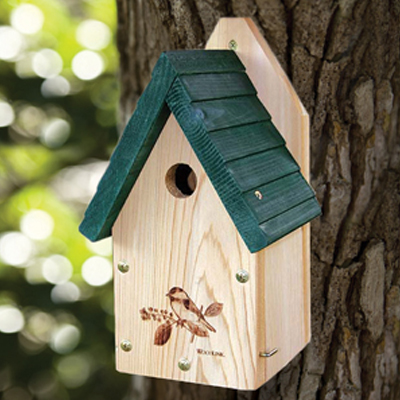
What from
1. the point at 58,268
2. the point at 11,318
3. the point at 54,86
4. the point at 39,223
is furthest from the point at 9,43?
the point at 11,318

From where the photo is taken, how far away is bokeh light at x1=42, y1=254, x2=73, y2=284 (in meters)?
3.70

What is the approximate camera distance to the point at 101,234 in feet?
4.78

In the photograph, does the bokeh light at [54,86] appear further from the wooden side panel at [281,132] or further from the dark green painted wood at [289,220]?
the dark green painted wood at [289,220]

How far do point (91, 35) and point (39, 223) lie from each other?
0.93m

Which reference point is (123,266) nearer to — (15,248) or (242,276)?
(242,276)

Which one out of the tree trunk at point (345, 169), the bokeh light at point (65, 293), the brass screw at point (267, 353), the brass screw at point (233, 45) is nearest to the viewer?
the brass screw at point (267, 353)

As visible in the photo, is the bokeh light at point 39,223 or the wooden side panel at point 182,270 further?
the bokeh light at point 39,223

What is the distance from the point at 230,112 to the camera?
1390 mm

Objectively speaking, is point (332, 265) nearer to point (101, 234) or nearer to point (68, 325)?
point (101, 234)

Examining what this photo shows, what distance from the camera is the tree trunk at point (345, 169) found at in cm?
168

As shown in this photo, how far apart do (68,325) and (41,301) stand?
20 centimetres

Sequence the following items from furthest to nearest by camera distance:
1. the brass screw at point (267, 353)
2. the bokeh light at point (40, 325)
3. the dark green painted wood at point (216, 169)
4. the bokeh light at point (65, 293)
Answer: the bokeh light at point (40, 325)
the bokeh light at point (65, 293)
the brass screw at point (267, 353)
the dark green painted wood at point (216, 169)

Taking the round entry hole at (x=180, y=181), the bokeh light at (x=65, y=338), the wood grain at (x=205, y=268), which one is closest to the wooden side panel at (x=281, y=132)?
the wood grain at (x=205, y=268)

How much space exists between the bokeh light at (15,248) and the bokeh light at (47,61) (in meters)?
0.82
